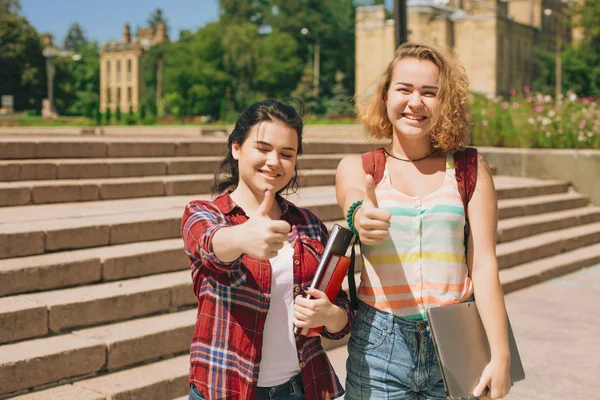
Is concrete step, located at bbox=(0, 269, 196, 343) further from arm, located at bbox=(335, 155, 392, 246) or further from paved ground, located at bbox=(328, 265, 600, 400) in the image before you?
arm, located at bbox=(335, 155, 392, 246)

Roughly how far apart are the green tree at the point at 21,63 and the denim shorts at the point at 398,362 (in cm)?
6458

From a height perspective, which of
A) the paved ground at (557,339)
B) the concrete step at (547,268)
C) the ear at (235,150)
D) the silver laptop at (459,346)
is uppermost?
the ear at (235,150)

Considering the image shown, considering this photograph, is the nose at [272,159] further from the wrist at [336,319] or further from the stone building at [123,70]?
the stone building at [123,70]

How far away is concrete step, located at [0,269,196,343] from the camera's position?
4520 millimetres

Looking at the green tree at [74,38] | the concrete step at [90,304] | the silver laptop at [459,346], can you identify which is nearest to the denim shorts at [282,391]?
the silver laptop at [459,346]

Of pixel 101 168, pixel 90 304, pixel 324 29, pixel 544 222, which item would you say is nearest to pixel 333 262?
pixel 90 304

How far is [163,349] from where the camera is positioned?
16.1ft

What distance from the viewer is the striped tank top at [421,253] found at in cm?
230

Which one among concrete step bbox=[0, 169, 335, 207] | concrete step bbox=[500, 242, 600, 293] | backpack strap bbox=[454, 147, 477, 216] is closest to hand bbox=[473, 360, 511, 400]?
backpack strap bbox=[454, 147, 477, 216]

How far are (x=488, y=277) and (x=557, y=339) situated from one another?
4145 mm

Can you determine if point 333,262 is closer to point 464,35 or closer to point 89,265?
point 89,265

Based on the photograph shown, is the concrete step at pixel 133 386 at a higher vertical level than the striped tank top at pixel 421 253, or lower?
lower

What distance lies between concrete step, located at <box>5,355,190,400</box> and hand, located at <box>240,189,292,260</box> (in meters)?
2.63

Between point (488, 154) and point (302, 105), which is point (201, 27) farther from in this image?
point (302, 105)
